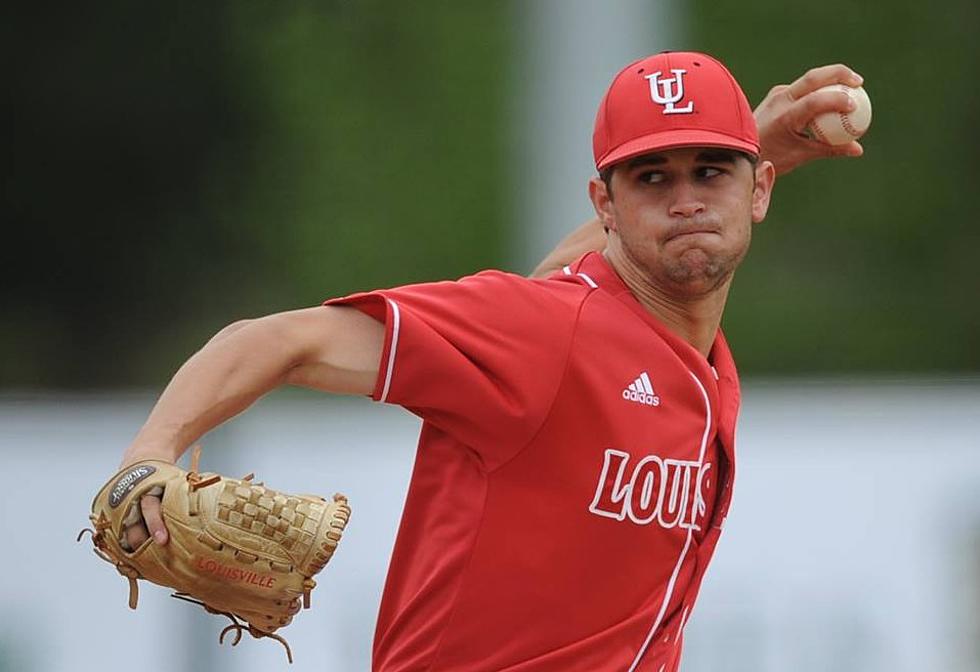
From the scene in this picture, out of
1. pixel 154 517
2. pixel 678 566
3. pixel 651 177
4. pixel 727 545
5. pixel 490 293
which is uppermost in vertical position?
pixel 651 177

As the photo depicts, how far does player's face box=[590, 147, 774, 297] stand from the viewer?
3.00 m

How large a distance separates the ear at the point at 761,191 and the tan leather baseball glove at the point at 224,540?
38.3 inches

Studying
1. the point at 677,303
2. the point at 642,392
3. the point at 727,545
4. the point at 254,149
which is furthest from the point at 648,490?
the point at 254,149

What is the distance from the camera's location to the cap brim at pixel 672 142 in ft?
9.74

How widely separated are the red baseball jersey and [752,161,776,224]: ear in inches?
11.7

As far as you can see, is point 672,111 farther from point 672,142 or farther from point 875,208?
point 875,208

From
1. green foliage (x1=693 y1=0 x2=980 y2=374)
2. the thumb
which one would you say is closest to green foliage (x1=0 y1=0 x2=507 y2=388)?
green foliage (x1=693 y1=0 x2=980 y2=374)

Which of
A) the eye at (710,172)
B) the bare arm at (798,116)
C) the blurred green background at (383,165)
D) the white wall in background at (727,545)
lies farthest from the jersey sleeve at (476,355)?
the blurred green background at (383,165)

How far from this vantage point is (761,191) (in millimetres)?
3211

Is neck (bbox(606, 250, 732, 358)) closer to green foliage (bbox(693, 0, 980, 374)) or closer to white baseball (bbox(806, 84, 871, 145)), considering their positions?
white baseball (bbox(806, 84, 871, 145))

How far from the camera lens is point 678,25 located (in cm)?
967

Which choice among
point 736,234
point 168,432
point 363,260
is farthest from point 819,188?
point 168,432

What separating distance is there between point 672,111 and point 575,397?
0.55m

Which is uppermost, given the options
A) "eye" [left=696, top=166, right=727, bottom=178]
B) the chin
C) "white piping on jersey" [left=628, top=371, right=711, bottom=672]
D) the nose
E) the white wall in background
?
"eye" [left=696, top=166, right=727, bottom=178]
